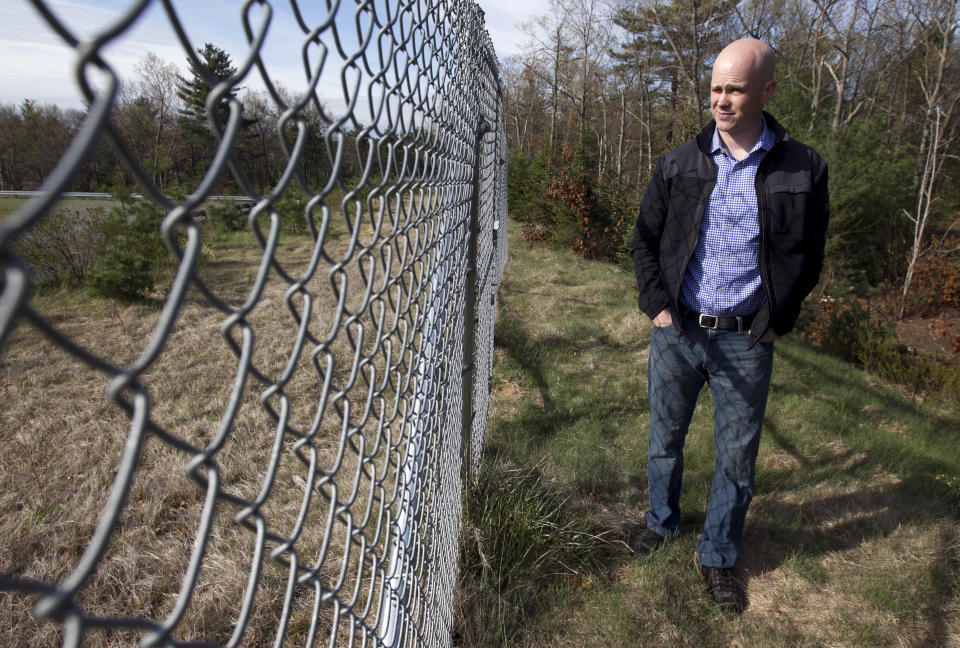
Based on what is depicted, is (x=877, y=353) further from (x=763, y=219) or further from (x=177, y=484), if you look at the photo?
(x=177, y=484)

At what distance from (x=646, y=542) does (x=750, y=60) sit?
82.2 inches

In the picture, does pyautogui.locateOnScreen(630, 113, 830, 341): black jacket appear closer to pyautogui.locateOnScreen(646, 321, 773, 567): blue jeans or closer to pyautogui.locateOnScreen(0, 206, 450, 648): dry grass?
pyautogui.locateOnScreen(646, 321, 773, 567): blue jeans

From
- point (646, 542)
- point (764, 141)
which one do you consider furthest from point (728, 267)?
point (646, 542)

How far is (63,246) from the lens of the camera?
7379 mm

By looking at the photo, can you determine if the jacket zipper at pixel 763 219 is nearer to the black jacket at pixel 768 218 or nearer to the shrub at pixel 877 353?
the black jacket at pixel 768 218

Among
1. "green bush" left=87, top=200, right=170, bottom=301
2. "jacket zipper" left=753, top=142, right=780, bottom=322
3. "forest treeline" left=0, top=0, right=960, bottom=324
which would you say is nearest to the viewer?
"jacket zipper" left=753, top=142, right=780, bottom=322

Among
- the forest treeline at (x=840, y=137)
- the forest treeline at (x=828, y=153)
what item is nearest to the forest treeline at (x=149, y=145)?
the forest treeline at (x=828, y=153)

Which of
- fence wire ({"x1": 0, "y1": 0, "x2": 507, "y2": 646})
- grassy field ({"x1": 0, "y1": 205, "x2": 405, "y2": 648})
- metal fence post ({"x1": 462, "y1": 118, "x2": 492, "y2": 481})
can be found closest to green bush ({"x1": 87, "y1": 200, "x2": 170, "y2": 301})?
grassy field ({"x1": 0, "y1": 205, "x2": 405, "y2": 648})

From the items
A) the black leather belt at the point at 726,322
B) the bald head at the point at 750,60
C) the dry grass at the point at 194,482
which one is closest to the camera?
the dry grass at the point at 194,482

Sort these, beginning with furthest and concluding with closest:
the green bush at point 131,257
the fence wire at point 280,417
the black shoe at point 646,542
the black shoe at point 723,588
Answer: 1. the green bush at point 131,257
2. the black shoe at point 646,542
3. the black shoe at point 723,588
4. the fence wire at point 280,417

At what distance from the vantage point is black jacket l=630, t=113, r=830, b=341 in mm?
2141

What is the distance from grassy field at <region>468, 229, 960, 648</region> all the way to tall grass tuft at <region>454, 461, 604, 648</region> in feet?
0.05

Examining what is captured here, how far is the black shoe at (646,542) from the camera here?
263 centimetres

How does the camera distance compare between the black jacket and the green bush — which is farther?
the green bush
